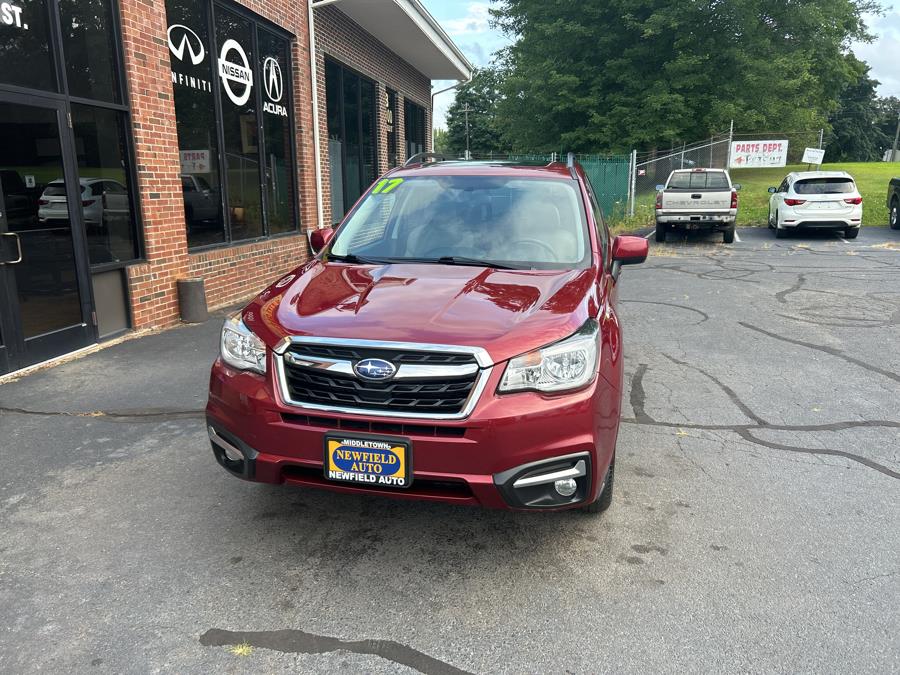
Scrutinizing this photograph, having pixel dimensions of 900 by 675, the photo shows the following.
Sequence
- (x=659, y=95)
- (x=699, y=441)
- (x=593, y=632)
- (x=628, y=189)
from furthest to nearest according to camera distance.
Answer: (x=659, y=95) < (x=628, y=189) < (x=699, y=441) < (x=593, y=632)

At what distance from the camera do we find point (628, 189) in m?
22.8

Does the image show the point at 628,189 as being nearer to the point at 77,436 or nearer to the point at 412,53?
the point at 412,53

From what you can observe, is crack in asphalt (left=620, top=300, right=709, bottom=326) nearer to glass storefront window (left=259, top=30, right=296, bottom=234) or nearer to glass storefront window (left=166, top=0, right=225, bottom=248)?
glass storefront window (left=259, top=30, right=296, bottom=234)

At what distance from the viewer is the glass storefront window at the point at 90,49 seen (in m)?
6.46

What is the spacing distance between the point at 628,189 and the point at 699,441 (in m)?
19.6

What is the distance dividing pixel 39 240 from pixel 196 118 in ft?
10.1

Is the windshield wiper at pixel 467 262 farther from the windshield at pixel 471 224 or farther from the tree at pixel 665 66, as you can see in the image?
the tree at pixel 665 66

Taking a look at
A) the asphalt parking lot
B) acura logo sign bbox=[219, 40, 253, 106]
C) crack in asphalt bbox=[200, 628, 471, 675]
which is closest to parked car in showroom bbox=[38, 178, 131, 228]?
the asphalt parking lot

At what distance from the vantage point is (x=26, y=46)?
597cm

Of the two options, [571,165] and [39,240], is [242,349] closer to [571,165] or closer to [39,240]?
[571,165]

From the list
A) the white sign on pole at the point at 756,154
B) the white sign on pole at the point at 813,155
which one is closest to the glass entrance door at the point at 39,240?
the white sign on pole at the point at 756,154

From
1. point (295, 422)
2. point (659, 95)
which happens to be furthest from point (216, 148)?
point (659, 95)

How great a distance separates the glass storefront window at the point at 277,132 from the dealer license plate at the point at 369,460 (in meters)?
8.32

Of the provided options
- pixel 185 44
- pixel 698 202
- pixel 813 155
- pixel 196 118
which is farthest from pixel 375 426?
pixel 813 155
